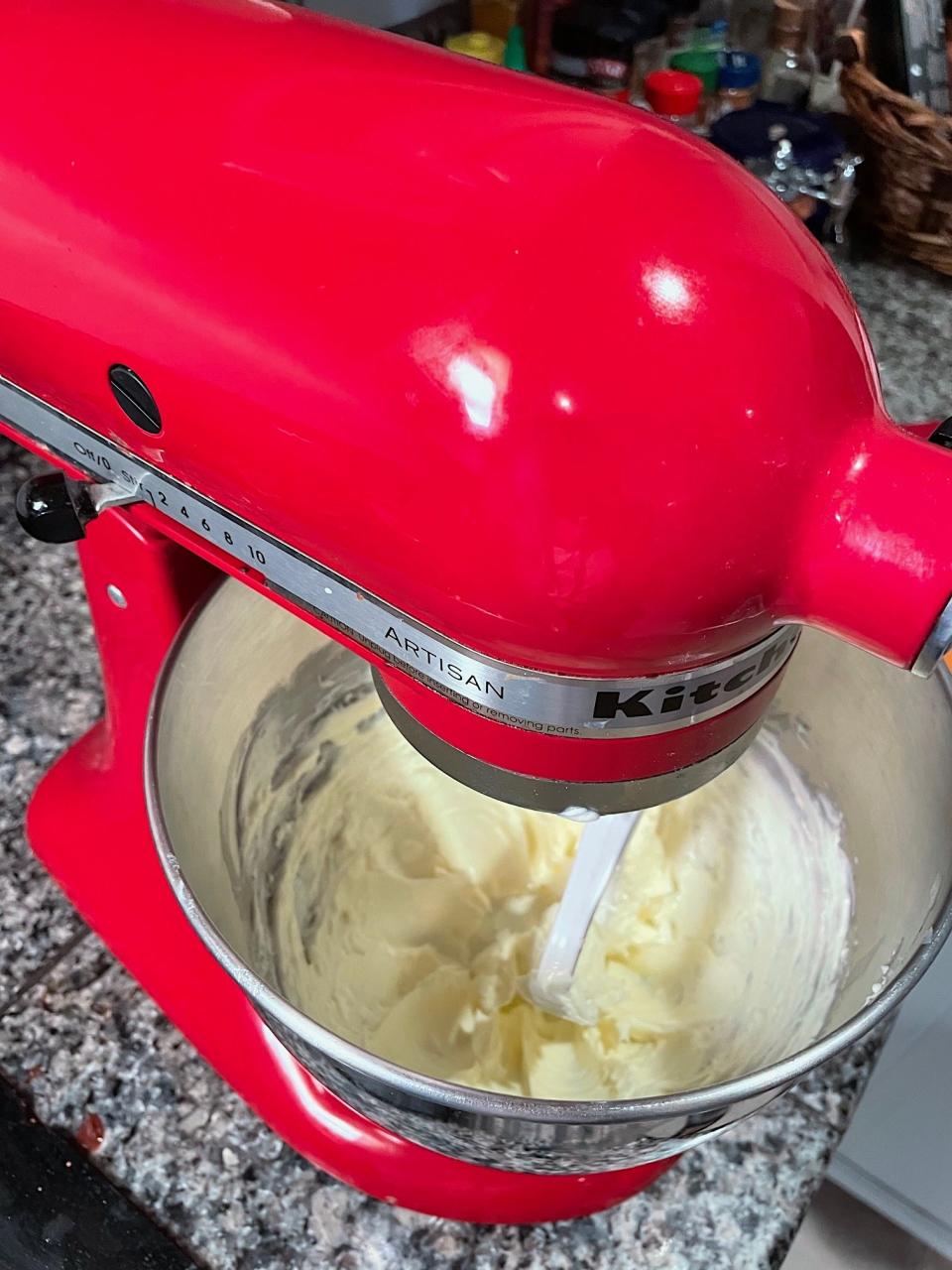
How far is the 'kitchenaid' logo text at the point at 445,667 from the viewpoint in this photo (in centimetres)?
35

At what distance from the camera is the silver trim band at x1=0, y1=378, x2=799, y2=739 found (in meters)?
0.34

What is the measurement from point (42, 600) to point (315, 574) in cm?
59

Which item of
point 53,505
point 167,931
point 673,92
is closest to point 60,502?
point 53,505

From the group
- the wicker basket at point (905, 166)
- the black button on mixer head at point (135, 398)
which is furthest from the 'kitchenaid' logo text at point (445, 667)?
the wicker basket at point (905, 166)

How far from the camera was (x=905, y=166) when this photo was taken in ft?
3.45

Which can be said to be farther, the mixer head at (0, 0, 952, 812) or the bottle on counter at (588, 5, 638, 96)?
the bottle on counter at (588, 5, 638, 96)

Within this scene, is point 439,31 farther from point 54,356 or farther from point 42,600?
point 54,356

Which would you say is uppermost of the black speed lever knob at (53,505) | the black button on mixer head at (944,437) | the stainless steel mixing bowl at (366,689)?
the black button on mixer head at (944,437)

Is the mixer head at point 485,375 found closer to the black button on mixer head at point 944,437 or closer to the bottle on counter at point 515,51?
the black button on mixer head at point 944,437

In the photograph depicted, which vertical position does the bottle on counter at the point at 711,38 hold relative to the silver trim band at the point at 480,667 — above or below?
above

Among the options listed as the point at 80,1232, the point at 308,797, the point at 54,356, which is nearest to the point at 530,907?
the point at 308,797

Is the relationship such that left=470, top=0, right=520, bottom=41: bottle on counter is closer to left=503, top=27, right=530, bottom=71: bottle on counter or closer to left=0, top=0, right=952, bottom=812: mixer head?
left=503, top=27, right=530, bottom=71: bottle on counter

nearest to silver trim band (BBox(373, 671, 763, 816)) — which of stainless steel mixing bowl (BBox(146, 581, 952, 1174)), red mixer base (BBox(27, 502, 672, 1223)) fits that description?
stainless steel mixing bowl (BBox(146, 581, 952, 1174))

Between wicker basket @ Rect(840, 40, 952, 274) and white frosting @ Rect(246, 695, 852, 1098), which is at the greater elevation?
wicker basket @ Rect(840, 40, 952, 274)
